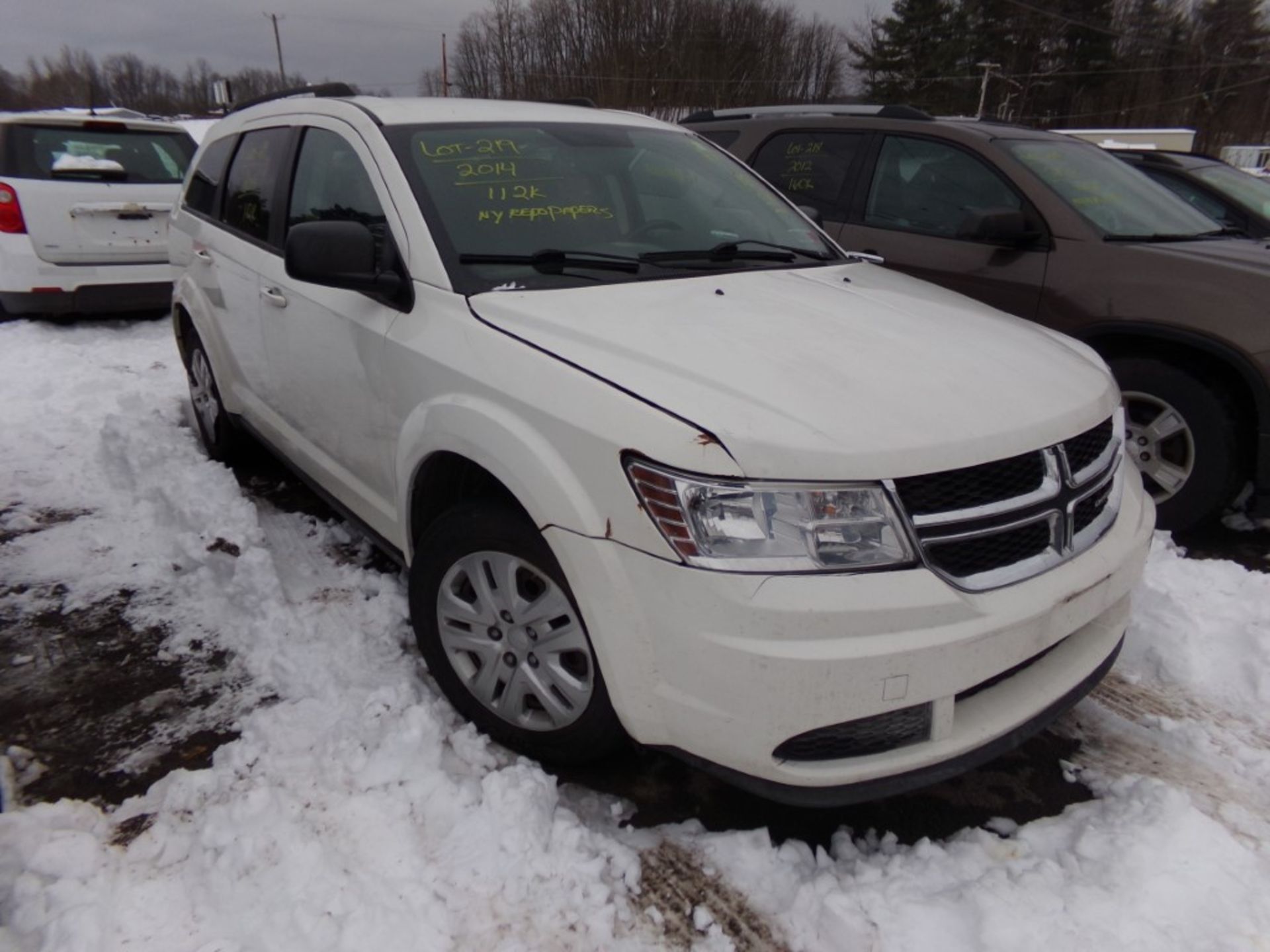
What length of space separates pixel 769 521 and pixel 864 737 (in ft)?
1.80

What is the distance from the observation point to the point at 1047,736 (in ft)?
8.73

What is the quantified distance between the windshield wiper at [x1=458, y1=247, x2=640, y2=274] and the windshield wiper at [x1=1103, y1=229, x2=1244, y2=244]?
276 centimetres

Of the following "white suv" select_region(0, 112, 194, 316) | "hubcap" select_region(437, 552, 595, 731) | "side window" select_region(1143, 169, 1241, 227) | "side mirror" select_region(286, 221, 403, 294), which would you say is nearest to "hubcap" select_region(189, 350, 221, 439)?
"side mirror" select_region(286, 221, 403, 294)

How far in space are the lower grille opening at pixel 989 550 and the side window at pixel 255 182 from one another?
3.02 m

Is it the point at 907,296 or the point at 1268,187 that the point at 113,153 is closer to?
the point at 907,296

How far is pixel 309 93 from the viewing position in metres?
3.92

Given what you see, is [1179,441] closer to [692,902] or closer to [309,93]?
[692,902]

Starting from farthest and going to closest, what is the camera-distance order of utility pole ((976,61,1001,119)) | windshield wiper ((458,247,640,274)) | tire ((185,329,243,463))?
utility pole ((976,61,1001,119)), tire ((185,329,243,463)), windshield wiper ((458,247,640,274))

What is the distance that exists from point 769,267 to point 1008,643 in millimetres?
1585

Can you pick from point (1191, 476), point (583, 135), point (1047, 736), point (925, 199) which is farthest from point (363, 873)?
point (925, 199)

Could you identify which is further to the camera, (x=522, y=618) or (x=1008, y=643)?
(x=522, y=618)

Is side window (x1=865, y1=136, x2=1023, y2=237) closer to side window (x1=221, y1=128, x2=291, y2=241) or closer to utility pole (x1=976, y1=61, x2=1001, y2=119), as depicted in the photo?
side window (x1=221, y1=128, x2=291, y2=241)

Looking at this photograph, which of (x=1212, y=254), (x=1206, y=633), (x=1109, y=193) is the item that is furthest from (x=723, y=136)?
(x=1206, y=633)

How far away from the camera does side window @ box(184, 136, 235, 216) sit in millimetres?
4297
